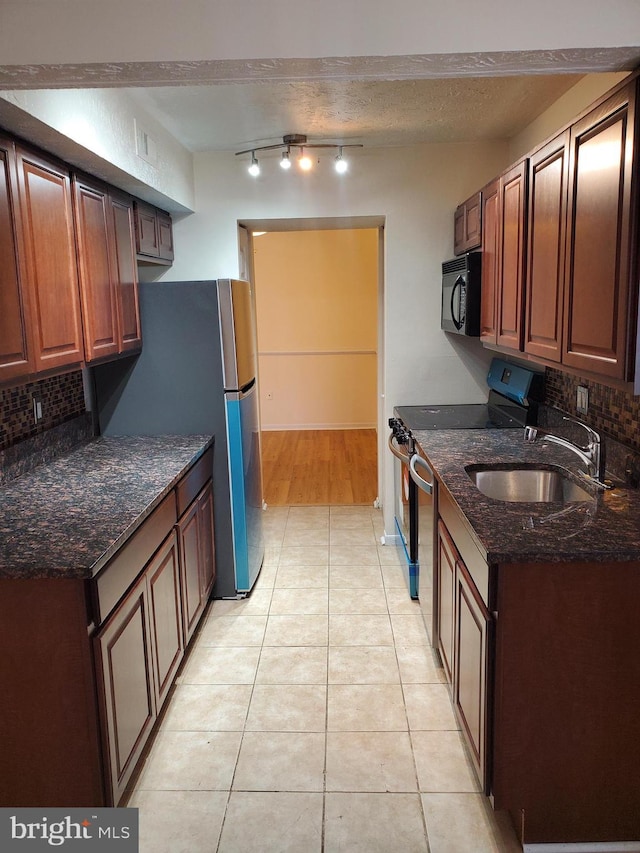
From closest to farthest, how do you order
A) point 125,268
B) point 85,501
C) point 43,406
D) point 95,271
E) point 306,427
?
point 85,501 → point 95,271 → point 43,406 → point 125,268 → point 306,427

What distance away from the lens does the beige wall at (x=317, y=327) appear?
7.37 m

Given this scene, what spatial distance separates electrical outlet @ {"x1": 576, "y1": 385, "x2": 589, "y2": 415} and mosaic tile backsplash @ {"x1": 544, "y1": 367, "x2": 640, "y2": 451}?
0.06 ft

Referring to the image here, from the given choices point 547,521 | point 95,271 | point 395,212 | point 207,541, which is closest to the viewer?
point 547,521

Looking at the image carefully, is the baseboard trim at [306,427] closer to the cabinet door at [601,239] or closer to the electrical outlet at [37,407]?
the electrical outlet at [37,407]

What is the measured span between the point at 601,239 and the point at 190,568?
2.02 m

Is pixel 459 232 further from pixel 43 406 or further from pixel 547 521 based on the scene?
pixel 43 406

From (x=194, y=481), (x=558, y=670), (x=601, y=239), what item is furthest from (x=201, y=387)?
(x=558, y=670)

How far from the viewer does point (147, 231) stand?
3285 millimetres

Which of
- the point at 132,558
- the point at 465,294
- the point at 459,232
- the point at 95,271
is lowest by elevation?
the point at 132,558

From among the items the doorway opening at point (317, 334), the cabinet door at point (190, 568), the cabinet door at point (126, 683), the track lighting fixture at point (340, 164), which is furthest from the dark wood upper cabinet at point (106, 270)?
the doorway opening at point (317, 334)

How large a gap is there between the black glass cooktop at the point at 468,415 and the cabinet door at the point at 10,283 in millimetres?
1898

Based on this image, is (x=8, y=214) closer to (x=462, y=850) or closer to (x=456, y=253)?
(x=462, y=850)

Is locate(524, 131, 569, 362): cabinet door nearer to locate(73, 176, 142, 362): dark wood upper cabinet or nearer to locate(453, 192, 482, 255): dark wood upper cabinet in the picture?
locate(453, 192, 482, 255): dark wood upper cabinet

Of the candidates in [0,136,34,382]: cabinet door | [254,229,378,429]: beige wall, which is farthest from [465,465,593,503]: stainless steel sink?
[254,229,378,429]: beige wall
